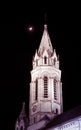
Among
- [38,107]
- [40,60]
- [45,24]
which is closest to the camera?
[38,107]

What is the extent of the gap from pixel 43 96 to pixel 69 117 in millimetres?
7029

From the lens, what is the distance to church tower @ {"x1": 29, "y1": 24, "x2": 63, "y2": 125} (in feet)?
159

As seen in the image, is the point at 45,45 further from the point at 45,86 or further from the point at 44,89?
the point at 44,89

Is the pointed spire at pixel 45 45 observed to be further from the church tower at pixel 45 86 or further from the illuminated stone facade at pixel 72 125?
the illuminated stone facade at pixel 72 125

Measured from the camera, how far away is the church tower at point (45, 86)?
48.3 metres

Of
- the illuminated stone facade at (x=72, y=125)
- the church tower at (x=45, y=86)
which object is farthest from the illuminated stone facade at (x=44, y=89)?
the illuminated stone facade at (x=72, y=125)

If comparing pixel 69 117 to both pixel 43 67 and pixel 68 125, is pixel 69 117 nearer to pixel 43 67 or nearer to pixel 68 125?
pixel 68 125

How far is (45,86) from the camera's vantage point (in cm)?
4981

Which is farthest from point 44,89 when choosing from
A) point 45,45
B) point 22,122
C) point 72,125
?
point 72,125

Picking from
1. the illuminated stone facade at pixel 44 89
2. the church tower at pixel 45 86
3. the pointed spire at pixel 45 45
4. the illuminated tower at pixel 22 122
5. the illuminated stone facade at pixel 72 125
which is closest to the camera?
the illuminated stone facade at pixel 72 125

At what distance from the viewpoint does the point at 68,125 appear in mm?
41000

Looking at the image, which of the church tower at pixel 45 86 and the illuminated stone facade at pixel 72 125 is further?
the church tower at pixel 45 86

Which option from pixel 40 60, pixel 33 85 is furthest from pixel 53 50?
pixel 33 85

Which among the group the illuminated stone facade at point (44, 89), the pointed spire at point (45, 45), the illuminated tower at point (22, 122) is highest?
the pointed spire at point (45, 45)
